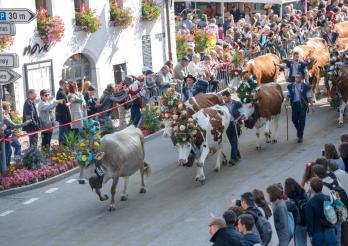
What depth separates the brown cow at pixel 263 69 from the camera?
2456 centimetres

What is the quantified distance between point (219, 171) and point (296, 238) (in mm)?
6395

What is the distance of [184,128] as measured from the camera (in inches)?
661

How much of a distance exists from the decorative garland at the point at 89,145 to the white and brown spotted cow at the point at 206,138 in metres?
2.00

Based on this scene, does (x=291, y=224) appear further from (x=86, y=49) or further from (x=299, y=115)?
(x=86, y=49)

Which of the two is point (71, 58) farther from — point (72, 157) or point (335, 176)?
point (335, 176)

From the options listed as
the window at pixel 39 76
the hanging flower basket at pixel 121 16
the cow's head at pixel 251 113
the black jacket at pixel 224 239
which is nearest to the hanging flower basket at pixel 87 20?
the hanging flower basket at pixel 121 16

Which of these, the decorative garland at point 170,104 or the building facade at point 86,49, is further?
the building facade at point 86,49

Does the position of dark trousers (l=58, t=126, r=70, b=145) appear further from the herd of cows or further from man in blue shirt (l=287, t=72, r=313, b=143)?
man in blue shirt (l=287, t=72, r=313, b=143)

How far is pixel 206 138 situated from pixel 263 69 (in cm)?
831

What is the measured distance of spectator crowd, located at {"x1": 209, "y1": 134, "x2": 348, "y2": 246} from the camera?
997 cm

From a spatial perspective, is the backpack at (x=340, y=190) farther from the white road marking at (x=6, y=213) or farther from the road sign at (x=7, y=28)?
the road sign at (x=7, y=28)

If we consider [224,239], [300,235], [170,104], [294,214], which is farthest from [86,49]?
[224,239]

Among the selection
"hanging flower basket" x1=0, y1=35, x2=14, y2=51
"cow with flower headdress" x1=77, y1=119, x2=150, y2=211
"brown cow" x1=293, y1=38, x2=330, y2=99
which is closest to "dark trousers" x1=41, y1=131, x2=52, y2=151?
"hanging flower basket" x1=0, y1=35, x2=14, y2=51

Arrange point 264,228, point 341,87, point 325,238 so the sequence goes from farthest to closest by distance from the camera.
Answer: point 341,87 → point 325,238 → point 264,228
